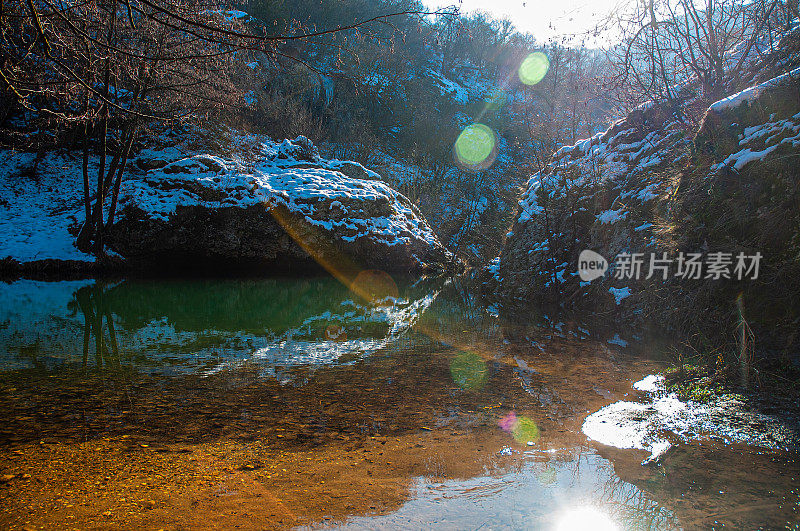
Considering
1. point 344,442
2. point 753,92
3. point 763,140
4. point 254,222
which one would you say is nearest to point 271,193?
point 254,222

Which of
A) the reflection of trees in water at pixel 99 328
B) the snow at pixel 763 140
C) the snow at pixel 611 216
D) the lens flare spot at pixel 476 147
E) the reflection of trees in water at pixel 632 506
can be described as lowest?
the reflection of trees in water at pixel 99 328

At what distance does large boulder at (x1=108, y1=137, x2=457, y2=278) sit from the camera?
13.0 metres

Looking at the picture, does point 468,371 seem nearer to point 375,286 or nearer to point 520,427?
point 520,427

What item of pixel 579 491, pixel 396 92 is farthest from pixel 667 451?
pixel 396 92

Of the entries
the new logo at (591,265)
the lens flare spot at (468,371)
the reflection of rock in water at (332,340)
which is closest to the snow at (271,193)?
the reflection of rock in water at (332,340)

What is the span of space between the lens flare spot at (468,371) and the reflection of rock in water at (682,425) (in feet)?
3.49

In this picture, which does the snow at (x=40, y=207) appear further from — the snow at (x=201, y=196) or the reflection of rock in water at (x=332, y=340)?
the reflection of rock in water at (x=332, y=340)

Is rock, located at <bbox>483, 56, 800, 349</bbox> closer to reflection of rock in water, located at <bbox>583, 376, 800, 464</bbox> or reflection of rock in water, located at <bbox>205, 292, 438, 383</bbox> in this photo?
reflection of rock in water, located at <bbox>583, 376, 800, 464</bbox>

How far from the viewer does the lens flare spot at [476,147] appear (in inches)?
1372

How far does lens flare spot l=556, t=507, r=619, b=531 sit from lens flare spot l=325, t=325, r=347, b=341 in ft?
13.4

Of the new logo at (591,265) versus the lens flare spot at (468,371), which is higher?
the new logo at (591,265)

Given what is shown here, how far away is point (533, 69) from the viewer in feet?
145

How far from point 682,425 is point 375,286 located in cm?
946
